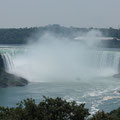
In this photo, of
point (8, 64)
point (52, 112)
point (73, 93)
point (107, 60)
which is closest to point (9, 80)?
point (8, 64)

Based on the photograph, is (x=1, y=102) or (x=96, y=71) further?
(x=96, y=71)

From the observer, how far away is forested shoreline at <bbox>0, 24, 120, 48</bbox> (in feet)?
182

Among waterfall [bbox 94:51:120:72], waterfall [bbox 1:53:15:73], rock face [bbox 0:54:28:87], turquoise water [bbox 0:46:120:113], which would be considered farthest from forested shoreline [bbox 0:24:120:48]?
turquoise water [bbox 0:46:120:113]

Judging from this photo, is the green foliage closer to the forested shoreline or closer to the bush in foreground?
the bush in foreground

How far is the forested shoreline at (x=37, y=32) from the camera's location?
55.4 metres

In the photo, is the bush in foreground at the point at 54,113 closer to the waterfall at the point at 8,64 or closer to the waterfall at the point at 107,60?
the waterfall at the point at 8,64

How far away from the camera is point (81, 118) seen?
8.23 m

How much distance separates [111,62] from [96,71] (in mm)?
1925

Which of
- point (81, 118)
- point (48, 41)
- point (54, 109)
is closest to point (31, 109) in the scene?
point (54, 109)

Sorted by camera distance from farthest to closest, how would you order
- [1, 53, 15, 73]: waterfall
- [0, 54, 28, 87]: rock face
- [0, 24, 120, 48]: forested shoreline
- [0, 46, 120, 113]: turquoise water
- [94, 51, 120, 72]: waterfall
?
[0, 24, 120, 48]: forested shoreline, [94, 51, 120, 72]: waterfall, [1, 53, 15, 73]: waterfall, [0, 54, 28, 87]: rock face, [0, 46, 120, 113]: turquoise water

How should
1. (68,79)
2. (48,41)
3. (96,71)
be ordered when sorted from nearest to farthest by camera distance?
(68,79)
(96,71)
(48,41)

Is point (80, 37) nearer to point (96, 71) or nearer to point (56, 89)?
point (96, 71)

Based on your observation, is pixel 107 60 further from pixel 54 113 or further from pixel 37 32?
pixel 54 113

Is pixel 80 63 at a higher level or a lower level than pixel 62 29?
lower
